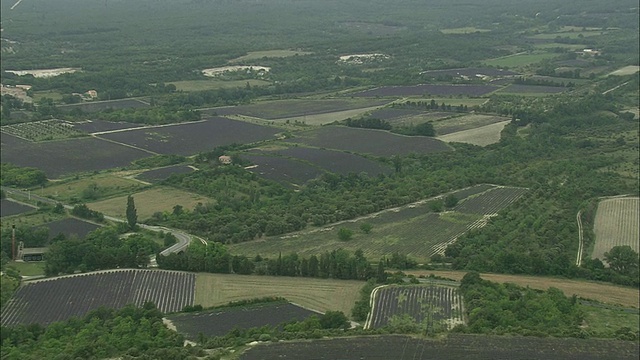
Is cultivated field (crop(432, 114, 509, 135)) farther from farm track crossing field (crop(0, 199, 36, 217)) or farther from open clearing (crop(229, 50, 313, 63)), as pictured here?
open clearing (crop(229, 50, 313, 63))

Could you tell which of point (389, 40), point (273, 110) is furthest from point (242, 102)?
point (389, 40)

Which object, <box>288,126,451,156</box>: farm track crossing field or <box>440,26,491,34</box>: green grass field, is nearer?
<box>288,126,451,156</box>: farm track crossing field

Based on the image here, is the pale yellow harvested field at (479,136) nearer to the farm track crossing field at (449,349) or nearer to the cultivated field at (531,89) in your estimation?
the cultivated field at (531,89)

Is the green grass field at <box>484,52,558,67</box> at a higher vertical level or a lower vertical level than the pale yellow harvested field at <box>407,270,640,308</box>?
lower

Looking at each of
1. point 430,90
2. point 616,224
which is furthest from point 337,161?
point 430,90

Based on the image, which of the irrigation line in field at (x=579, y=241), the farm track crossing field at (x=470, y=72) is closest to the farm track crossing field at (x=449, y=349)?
the irrigation line in field at (x=579, y=241)

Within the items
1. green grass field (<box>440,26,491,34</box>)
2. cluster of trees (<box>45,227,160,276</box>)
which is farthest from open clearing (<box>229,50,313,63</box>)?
cluster of trees (<box>45,227,160,276</box>)

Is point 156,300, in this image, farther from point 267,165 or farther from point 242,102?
point 242,102
